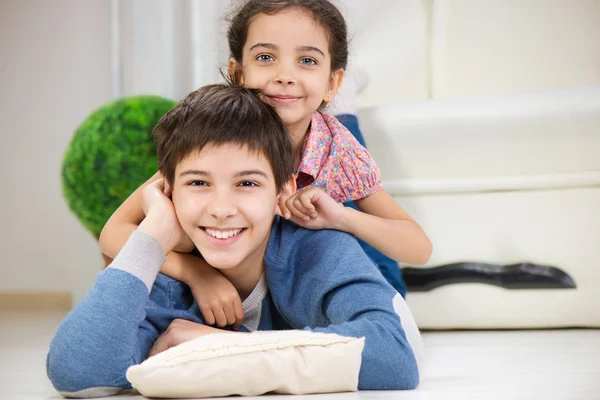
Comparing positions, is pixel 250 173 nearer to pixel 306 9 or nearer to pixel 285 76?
pixel 285 76

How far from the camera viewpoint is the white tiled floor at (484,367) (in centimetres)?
109

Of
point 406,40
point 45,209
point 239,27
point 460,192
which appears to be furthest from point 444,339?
point 45,209

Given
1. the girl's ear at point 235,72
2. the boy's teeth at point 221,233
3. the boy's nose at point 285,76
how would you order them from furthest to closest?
the girl's ear at point 235,72, the boy's nose at point 285,76, the boy's teeth at point 221,233

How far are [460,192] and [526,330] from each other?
1.24 ft

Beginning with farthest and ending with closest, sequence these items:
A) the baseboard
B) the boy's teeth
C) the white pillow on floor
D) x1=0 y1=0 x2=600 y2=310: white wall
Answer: the baseboard, x1=0 y1=0 x2=600 y2=310: white wall, the boy's teeth, the white pillow on floor

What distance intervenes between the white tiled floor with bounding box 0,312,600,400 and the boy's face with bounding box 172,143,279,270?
0.91 ft

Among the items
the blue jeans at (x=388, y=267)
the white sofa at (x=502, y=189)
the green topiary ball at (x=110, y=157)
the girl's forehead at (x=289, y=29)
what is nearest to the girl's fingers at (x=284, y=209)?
the girl's forehead at (x=289, y=29)

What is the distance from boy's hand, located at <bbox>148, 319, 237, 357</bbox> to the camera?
1.19 meters

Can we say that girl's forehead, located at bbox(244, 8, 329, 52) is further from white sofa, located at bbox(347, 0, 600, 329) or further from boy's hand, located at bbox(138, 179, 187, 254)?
white sofa, located at bbox(347, 0, 600, 329)

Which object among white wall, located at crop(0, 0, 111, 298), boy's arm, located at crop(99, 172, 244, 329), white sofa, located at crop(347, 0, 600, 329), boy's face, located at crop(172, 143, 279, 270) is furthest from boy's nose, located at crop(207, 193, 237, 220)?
white wall, located at crop(0, 0, 111, 298)

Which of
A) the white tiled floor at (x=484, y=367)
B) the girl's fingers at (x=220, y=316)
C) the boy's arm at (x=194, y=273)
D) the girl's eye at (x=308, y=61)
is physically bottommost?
the white tiled floor at (x=484, y=367)

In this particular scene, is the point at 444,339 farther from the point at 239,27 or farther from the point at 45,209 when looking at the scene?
the point at 45,209

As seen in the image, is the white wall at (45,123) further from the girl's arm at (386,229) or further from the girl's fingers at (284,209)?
the girl's fingers at (284,209)

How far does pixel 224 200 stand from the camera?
1211 millimetres
